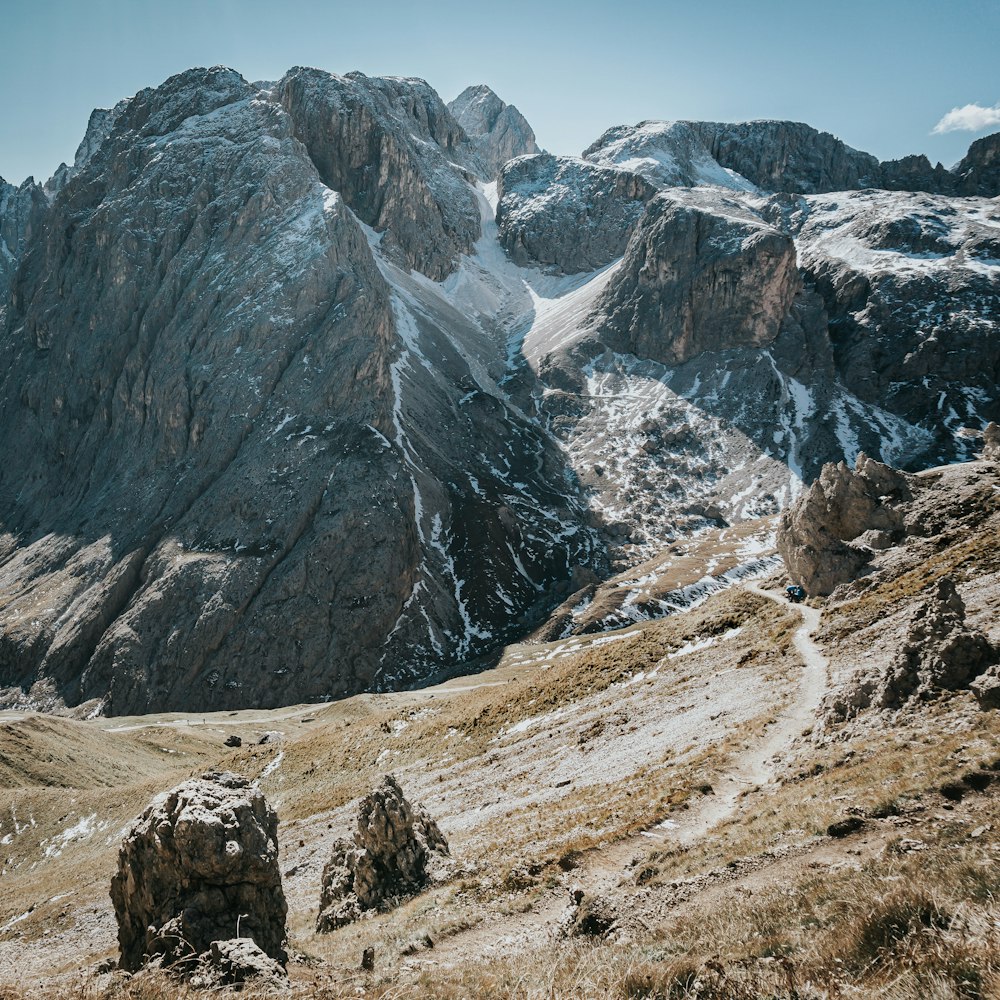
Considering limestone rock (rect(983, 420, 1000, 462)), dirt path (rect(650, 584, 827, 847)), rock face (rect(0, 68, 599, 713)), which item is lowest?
dirt path (rect(650, 584, 827, 847))

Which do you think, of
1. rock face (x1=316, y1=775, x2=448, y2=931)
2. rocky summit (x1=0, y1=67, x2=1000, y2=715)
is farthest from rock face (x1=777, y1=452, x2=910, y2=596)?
rocky summit (x1=0, y1=67, x2=1000, y2=715)

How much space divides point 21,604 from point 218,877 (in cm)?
16075

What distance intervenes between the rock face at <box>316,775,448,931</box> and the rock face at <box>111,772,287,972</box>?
5432 millimetres

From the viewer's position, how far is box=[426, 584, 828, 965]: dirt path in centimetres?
1457

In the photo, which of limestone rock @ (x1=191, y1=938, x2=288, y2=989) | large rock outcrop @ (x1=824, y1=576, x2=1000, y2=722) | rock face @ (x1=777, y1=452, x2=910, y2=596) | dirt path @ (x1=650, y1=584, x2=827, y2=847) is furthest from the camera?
rock face @ (x1=777, y1=452, x2=910, y2=596)

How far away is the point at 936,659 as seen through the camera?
64.8ft

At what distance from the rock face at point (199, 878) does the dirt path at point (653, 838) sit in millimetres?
4136

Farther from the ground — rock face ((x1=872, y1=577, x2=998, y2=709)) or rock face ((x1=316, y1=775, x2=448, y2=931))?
rock face ((x1=872, y1=577, x2=998, y2=709))

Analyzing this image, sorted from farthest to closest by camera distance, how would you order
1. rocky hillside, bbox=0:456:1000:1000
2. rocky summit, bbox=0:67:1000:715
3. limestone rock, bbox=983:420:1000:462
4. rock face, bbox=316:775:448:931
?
rocky summit, bbox=0:67:1000:715 < limestone rock, bbox=983:420:1000:462 < rock face, bbox=316:775:448:931 < rocky hillside, bbox=0:456:1000:1000

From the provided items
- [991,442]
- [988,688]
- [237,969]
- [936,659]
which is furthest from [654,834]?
[991,442]

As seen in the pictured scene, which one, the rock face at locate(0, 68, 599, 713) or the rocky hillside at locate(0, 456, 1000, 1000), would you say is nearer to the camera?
the rocky hillside at locate(0, 456, 1000, 1000)

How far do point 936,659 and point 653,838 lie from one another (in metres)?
9.44

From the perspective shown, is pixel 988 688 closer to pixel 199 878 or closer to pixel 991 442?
pixel 199 878

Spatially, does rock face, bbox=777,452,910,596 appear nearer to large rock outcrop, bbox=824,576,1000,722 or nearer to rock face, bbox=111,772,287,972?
large rock outcrop, bbox=824,576,1000,722
